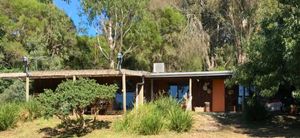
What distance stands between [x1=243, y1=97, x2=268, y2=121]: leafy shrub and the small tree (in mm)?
6046

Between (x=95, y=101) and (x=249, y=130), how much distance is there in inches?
Answer: 235

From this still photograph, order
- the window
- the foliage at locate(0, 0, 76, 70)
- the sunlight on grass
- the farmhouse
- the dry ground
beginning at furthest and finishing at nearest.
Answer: the foliage at locate(0, 0, 76, 70)
the window
the farmhouse
the dry ground
the sunlight on grass

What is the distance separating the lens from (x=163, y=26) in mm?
39312

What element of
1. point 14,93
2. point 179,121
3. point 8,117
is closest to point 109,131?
point 179,121

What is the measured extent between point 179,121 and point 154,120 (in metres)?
0.96

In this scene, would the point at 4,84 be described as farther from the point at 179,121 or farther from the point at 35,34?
the point at 179,121

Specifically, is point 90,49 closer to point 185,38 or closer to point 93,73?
point 185,38

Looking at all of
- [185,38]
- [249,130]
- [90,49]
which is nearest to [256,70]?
[249,130]

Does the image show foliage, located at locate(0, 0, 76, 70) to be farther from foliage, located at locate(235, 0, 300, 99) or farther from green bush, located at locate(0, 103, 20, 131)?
foliage, located at locate(235, 0, 300, 99)

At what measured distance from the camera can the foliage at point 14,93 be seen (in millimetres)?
26052

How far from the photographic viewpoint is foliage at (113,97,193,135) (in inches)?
729

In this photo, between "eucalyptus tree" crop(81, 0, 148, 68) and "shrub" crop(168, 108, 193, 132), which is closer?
"shrub" crop(168, 108, 193, 132)

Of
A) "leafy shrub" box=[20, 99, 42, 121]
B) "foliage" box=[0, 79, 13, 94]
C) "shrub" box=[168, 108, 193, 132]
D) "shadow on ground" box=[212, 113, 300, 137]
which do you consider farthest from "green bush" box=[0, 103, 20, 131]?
"shadow on ground" box=[212, 113, 300, 137]

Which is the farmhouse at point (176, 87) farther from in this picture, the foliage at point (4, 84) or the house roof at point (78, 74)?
the house roof at point (78, 74)
